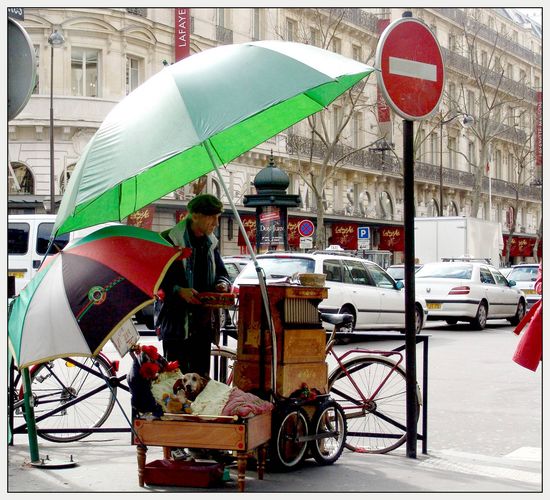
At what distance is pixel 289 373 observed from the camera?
6500 mm

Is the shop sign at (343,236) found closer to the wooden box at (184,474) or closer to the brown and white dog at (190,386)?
the brown and white dog at (190,386)

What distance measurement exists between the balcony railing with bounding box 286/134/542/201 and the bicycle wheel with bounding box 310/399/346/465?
105 feet

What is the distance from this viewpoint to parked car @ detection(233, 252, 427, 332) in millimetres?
17578

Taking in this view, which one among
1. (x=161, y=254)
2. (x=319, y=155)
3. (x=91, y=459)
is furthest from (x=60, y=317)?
(x=319, y=155)

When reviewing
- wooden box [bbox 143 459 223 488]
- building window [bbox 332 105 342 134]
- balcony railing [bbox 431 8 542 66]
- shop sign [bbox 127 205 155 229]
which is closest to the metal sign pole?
wooden box [bbox 143 459 223 488]

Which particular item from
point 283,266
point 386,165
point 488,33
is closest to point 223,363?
point 283,266

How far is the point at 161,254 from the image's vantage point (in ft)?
20.3

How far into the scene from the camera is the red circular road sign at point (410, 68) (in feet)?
22.5

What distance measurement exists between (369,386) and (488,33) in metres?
59.9

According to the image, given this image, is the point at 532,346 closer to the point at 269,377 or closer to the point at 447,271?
the point at 269,377

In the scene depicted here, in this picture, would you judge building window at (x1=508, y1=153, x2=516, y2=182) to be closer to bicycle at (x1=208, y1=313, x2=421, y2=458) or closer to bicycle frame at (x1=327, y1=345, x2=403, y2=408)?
bicycle at (x1=208, y1=313, x2=421, y2=458)

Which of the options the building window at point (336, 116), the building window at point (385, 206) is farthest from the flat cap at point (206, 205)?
the building window at point (385, 206)
